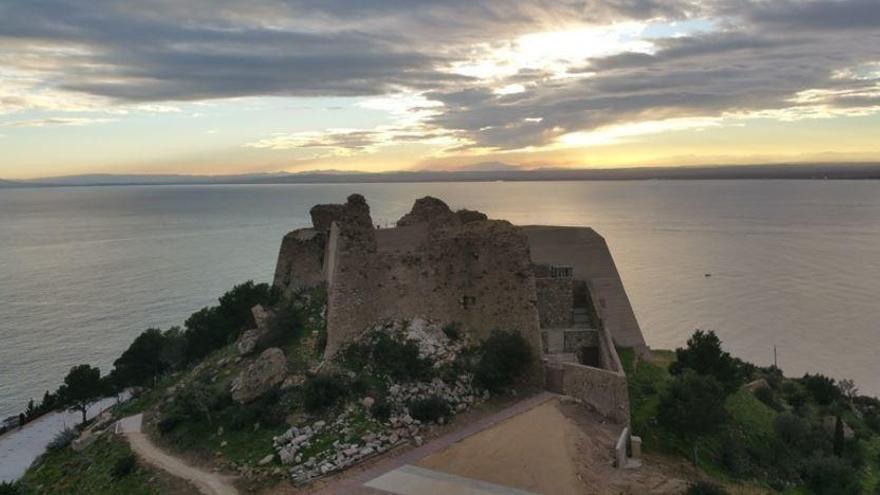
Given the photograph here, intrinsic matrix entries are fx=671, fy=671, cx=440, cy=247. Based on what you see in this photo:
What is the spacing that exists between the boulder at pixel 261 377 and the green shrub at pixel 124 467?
111 inches

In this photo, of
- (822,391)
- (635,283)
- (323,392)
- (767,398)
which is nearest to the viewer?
(323,392)

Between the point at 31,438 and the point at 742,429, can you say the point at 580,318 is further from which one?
the point at 31,438

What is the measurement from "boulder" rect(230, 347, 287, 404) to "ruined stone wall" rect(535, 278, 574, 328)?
952cm

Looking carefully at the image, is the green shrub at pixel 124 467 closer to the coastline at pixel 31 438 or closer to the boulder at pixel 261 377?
the boulder at pixel 261 377

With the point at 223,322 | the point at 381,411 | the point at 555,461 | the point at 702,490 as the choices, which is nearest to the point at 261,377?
the point at 381,411

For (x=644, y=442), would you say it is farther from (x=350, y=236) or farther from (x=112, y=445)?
(x=112, y=445)

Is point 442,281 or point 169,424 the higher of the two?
point 442,281

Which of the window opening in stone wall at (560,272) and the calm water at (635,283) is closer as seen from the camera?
the window opening in stone wall at (560,272)

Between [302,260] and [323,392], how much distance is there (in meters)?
8.95

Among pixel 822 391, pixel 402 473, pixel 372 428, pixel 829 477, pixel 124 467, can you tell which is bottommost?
pixel 822 391

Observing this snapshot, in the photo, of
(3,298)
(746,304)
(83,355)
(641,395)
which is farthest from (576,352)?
(3,298)

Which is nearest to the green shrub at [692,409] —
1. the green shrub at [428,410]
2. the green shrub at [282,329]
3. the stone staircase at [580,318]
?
the stone staircase at [580,318]

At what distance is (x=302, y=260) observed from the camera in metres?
24.8

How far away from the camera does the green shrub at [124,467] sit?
16.3 meters
